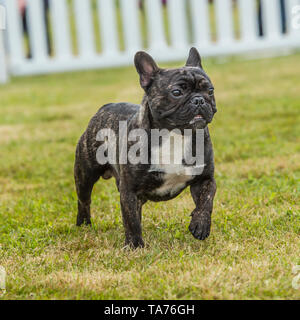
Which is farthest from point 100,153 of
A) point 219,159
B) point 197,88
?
point 219,159

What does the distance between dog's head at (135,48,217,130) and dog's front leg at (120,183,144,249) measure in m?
0.50

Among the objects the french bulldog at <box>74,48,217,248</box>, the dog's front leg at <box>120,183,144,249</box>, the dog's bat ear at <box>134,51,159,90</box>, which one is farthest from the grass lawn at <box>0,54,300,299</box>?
the dog's bat ear at <box>134,51,159,90</box>

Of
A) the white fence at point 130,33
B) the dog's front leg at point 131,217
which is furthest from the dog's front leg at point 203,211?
the white fence at point 130,33

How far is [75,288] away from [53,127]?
18.2ft

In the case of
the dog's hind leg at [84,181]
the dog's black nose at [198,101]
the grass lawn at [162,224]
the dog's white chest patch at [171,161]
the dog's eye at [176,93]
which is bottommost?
the grass lawn at [162,224]

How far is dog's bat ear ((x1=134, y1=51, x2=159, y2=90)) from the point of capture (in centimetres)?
380

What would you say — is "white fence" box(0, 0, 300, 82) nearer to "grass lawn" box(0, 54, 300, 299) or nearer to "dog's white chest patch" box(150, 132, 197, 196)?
"grass lawn" box(0, 54, 300, 299)

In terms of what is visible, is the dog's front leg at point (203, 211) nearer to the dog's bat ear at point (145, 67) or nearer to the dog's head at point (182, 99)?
the dog's head at point (182, 99)

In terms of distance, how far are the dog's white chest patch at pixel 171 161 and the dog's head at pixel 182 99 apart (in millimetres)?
108

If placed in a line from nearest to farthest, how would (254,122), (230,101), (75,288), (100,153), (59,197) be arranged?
(75,288) < (100,153) < (59,197) < (254,122) < (230,101)

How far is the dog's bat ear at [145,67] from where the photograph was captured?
3.80m

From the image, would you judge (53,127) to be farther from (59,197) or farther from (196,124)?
(196,124)

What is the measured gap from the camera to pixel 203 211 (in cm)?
382

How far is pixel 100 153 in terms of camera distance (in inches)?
168
